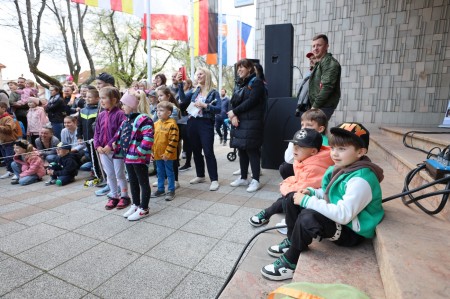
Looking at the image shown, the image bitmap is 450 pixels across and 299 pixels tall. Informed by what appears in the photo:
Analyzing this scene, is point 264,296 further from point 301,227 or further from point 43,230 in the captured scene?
point 43,230

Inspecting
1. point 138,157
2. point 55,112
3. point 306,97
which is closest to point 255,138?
point 306,97

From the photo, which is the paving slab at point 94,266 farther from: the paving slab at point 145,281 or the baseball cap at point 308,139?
the baseball cap at point 308,139

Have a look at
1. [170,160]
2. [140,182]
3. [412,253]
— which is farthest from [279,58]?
[412,253]

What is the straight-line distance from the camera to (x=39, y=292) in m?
1.95

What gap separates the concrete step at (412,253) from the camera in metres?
1.10

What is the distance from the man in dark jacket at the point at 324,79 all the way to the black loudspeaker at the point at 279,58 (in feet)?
4.43

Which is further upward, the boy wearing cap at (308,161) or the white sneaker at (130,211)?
the boy wearing cap at (308,161)

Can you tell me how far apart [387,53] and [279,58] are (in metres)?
3.47

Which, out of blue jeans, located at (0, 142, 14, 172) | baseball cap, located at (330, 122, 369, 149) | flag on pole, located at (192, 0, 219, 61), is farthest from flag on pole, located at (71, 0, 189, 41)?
baseball cap, located at (330, 122, 369, 149)

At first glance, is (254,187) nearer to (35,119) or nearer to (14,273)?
(14,273)

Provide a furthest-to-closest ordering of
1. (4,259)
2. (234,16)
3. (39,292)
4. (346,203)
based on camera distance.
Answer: (234,16) < (4,259) < (39,292) < (346,203)

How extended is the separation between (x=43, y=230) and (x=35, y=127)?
519 centimetres

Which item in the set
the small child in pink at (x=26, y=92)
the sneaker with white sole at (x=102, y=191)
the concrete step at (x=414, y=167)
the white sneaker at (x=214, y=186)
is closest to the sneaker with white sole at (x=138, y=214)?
the white sneaker at (x=214, y=186)

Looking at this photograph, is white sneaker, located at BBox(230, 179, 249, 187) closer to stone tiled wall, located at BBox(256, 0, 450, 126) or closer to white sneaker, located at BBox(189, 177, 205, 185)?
white sneaker, located at BBox(189, 177, 205, 185)
